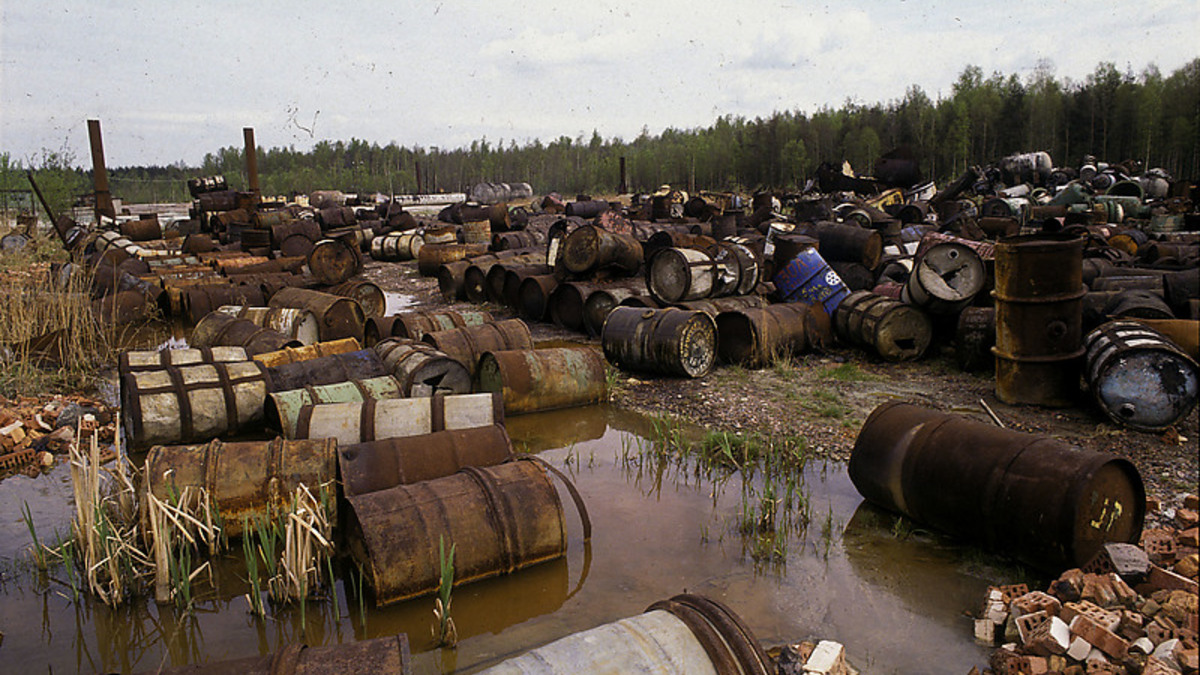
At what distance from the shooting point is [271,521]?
3.96 m

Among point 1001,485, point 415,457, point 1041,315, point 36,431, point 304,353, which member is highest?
point 1041,315

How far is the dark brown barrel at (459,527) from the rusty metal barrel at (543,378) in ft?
7.97

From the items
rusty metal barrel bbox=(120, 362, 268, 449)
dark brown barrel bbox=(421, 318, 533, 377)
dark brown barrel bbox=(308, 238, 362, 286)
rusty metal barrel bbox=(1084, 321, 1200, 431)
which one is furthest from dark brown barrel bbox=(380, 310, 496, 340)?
dark brown barrel bbox=(308, 238, 362, 286)

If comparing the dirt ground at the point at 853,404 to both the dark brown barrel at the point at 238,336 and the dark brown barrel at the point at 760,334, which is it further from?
the dark brown barrel at the point at 238,336

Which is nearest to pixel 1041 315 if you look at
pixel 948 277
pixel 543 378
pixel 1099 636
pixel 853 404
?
pixel 853 404

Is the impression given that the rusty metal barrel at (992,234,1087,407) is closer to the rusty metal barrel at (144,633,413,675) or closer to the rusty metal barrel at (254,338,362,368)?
the rusty metal barrel at (144,633,413,675)

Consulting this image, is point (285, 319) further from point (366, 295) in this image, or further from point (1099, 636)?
point (1099, 636)

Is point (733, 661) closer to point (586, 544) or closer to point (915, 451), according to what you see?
point (586, 544)

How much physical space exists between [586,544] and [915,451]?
1986 mm

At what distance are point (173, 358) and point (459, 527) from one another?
12.7 feet

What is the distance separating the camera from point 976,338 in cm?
707

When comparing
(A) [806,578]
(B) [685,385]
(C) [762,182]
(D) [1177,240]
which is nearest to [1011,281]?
(B) [685,385]

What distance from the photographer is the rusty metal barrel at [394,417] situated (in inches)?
194

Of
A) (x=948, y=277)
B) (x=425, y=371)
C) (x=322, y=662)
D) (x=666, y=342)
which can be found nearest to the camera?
(x=322, y=662)
